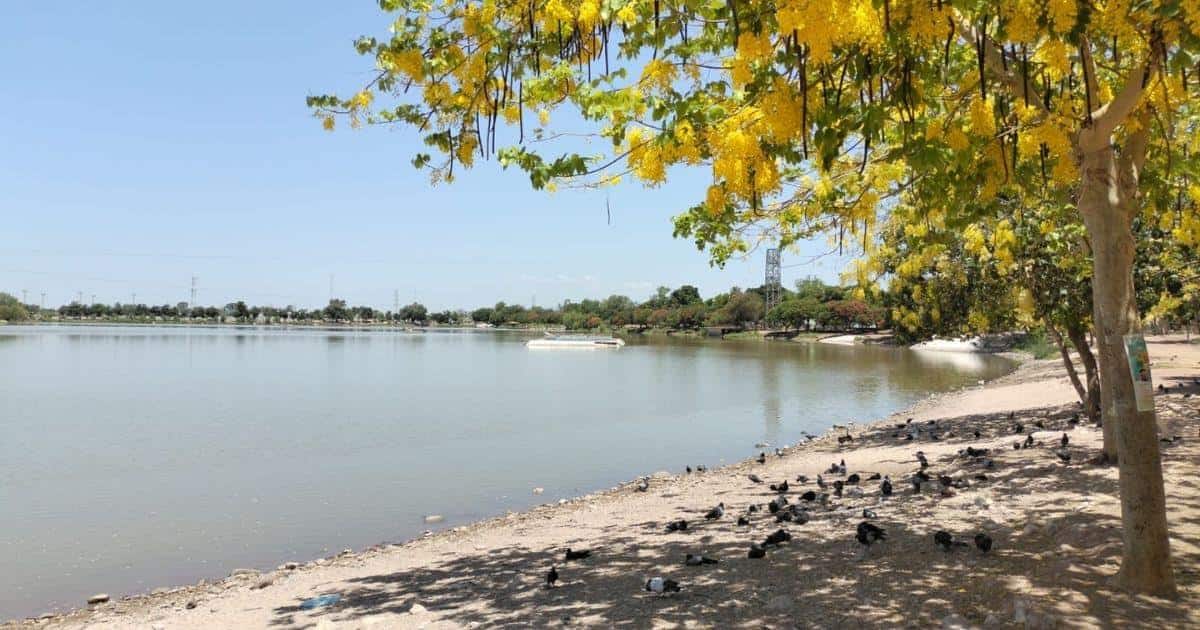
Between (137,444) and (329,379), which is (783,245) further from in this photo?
(329,379)

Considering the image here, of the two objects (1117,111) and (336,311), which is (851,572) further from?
(336,311)

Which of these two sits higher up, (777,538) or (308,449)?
(777,538)

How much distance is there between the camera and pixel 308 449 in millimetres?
18344

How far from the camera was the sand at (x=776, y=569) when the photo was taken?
453 cm

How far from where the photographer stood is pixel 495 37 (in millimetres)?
4488

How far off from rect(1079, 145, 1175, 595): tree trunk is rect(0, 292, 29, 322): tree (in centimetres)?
18486

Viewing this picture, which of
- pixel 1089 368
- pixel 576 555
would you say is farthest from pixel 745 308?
pixel 576 555

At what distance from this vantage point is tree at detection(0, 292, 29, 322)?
148000 mm

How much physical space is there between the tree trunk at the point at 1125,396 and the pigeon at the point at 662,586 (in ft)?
8.91

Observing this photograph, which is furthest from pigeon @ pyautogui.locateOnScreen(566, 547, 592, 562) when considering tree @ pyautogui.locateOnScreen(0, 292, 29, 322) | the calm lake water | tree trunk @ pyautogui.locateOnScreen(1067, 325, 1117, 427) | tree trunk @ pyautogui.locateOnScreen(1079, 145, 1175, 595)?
tree @ pyautogui.locateOnScreen(0, 292, 29, 322)

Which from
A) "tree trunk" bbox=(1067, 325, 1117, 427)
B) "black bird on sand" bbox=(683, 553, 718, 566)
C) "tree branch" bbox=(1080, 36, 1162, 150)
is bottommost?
"black bird on sand" bbox=(683, 553, 718, 566)

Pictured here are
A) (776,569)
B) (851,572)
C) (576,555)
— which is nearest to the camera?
(851,572)

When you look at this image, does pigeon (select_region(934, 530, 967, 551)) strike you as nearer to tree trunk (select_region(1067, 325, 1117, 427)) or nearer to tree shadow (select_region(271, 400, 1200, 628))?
tree shadow (select_region(271, 400, 1200, 628))

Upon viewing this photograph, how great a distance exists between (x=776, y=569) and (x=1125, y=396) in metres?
2.62
